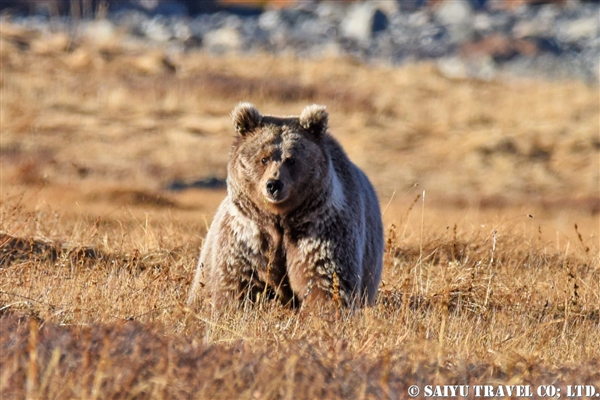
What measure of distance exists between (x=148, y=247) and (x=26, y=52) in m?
20.6

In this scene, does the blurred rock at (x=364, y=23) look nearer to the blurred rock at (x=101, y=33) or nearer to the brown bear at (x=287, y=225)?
the blurred rock at (x=101, y=33)

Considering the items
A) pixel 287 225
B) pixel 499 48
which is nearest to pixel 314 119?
pixel 287 225

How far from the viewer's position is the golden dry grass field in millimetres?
4594

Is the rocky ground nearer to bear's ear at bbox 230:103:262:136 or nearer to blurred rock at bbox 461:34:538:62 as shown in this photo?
blurred rock at bbox 461:34:538:62

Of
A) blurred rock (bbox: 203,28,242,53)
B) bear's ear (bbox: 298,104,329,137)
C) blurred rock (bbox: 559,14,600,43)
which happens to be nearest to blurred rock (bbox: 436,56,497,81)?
blurred rock (bbox: 559,14,600,43)

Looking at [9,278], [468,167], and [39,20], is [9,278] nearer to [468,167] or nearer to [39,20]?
[468,167]

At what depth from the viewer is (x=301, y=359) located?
15.4ft

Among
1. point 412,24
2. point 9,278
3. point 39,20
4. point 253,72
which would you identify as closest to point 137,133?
point 253,72

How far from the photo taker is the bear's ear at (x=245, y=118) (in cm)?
729

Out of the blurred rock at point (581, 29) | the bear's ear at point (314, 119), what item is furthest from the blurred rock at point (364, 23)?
the bear's ear at point (314, 119)

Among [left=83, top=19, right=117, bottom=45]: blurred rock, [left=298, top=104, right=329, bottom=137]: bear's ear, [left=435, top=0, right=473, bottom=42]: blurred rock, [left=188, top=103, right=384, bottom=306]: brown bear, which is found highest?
[left=298, top=104, right=329, bottom=137]: bear's ear

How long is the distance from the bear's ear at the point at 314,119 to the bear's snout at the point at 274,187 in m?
0.79

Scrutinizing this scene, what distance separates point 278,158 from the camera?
706 centimetres

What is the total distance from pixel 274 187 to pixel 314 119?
88 cm
